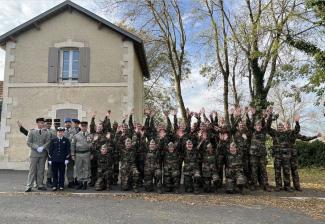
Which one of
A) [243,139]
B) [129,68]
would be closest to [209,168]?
[243,139]

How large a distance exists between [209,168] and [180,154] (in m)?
0.87

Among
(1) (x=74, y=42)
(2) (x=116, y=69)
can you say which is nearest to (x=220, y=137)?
(2) (x=116, y=69)

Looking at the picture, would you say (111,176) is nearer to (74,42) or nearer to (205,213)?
(205,213)

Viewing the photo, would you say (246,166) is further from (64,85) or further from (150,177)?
(64,85)

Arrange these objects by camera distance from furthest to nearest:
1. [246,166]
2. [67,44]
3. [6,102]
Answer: [67,44], [6,102], [246,166]

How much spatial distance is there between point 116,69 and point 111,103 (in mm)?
1447

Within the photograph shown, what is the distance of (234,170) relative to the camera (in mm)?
10625

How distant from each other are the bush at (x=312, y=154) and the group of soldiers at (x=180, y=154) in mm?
9203

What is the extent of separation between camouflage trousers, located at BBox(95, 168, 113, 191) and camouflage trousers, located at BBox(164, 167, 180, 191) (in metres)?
1.60

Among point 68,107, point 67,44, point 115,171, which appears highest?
point 67,44

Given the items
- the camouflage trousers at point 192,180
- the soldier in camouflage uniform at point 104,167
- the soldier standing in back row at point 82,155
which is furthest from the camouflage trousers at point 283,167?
the soldier standing in back row at point 82,155

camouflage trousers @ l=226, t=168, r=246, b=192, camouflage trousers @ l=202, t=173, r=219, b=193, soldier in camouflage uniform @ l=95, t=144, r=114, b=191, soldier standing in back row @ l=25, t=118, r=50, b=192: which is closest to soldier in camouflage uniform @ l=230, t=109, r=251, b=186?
camouflage trousers @ l=226, t=168, r=246, b=192

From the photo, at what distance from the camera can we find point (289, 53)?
21359 millimetres

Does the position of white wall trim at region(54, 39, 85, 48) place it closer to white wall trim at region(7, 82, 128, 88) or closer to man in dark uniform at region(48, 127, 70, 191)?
white wall trim at region(7, 82, 128, 88)
